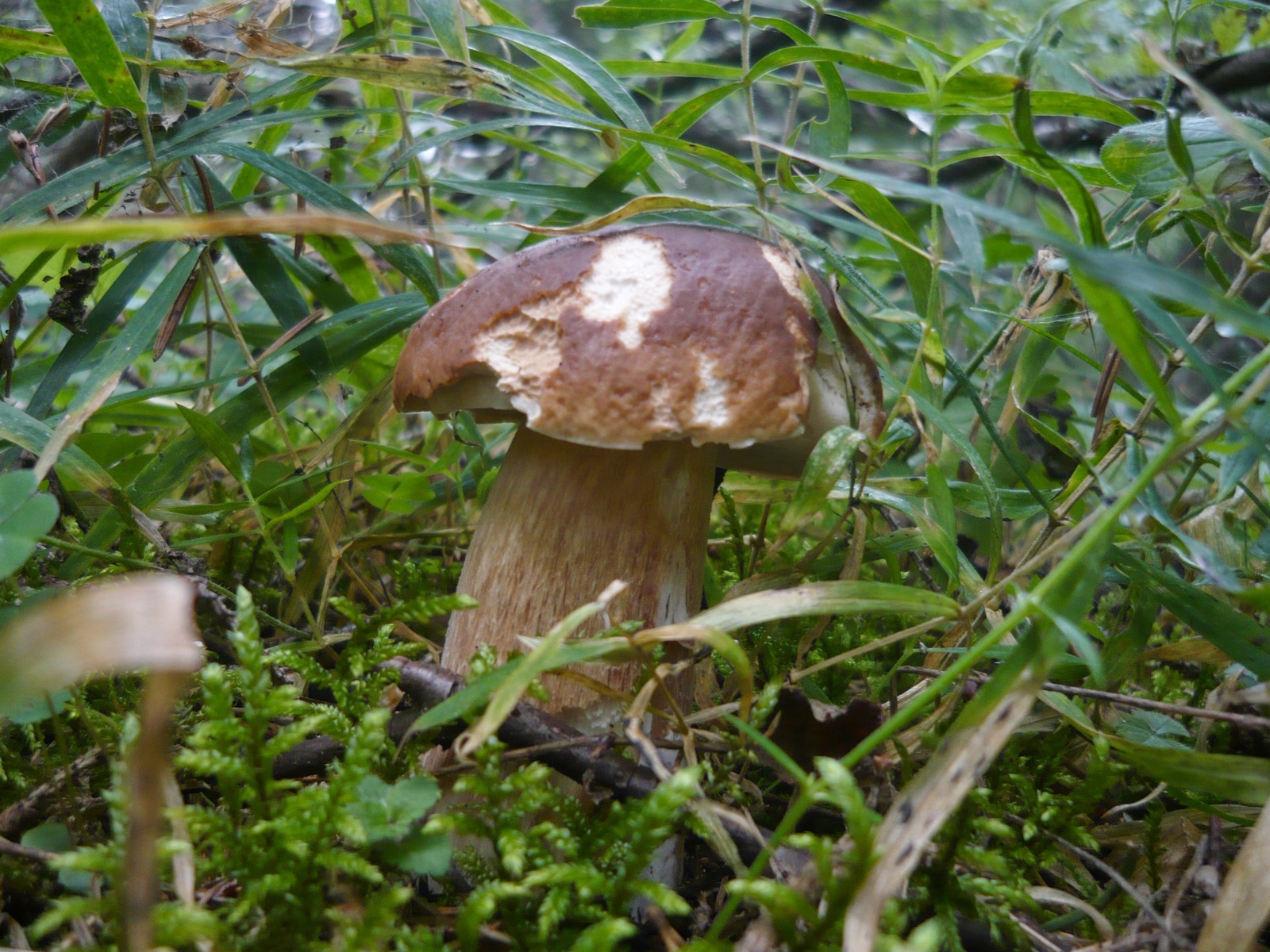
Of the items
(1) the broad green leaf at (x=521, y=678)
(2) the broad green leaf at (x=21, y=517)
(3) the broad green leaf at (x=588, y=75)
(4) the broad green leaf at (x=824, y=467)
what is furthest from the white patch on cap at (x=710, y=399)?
(2) the broad green leaf at (x=21, y=517)

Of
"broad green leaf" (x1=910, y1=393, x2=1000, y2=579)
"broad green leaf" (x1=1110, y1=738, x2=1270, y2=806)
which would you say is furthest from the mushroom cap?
"broad green leaf" (x1=1110, y1=738, x2=1270, y2=806)

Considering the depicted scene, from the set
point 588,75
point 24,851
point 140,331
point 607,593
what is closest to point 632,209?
point 588,75

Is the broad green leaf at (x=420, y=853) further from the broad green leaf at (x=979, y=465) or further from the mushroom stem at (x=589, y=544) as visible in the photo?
the broad green leaf at (x=979, y=465)

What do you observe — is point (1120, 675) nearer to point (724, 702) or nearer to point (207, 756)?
point (724, 702)

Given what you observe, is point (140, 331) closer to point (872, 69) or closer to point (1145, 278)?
point (872, 69)

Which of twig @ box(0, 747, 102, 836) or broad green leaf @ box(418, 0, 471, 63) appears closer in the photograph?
twig @ box(0, 747, 102, 836)

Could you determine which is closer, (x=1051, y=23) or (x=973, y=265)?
(x=1051, y=23)

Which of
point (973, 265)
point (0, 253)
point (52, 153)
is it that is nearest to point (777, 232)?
point (973, 265)

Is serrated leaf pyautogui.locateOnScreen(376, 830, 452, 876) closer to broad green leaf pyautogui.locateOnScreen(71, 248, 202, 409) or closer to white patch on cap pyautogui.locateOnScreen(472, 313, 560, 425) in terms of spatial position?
white patch on cap pyautogui.locateOnScreen(472, 313, 560, 425)
